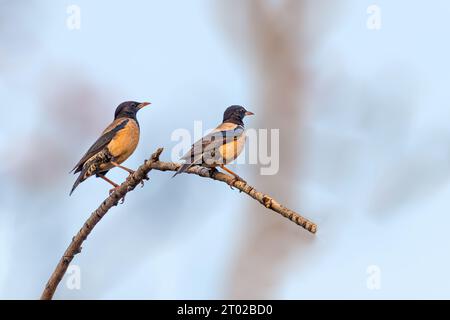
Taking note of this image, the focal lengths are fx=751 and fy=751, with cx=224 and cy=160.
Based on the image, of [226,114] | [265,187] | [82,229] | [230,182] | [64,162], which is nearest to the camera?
[82,229]

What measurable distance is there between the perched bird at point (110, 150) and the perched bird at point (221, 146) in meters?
1.14

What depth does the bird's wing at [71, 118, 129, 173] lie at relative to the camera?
8.71m

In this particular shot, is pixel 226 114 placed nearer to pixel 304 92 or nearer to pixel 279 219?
pixel 304 92

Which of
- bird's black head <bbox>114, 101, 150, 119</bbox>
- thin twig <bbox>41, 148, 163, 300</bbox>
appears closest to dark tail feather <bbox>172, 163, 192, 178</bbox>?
thin twig <bbox>41, 148, 163, 300</bbox>

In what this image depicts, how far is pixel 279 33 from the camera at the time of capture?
8.06 metres

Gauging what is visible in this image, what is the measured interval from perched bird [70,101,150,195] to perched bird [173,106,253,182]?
3.73ft

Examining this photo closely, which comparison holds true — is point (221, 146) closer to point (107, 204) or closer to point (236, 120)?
point (236, 120)

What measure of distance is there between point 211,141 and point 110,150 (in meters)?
1.65

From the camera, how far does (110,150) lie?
9086 mm

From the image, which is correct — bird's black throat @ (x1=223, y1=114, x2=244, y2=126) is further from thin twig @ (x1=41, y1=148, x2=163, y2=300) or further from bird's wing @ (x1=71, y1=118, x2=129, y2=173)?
thin twig @ (x1=41, y1=148, x2=163, y2=300)

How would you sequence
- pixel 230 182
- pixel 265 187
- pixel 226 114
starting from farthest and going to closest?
1. pixel 226 114
2. pixel 265 187
3. pixel 230 182

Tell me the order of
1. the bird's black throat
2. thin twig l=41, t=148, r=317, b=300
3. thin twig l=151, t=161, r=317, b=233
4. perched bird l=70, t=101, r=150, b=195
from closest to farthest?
thin twig l=151, t=161, r=317, b=233
thin twig l=41, t=148, r=317, b=300
perched bird l=70, t=101, r=150, b=195
the bird's black throat
